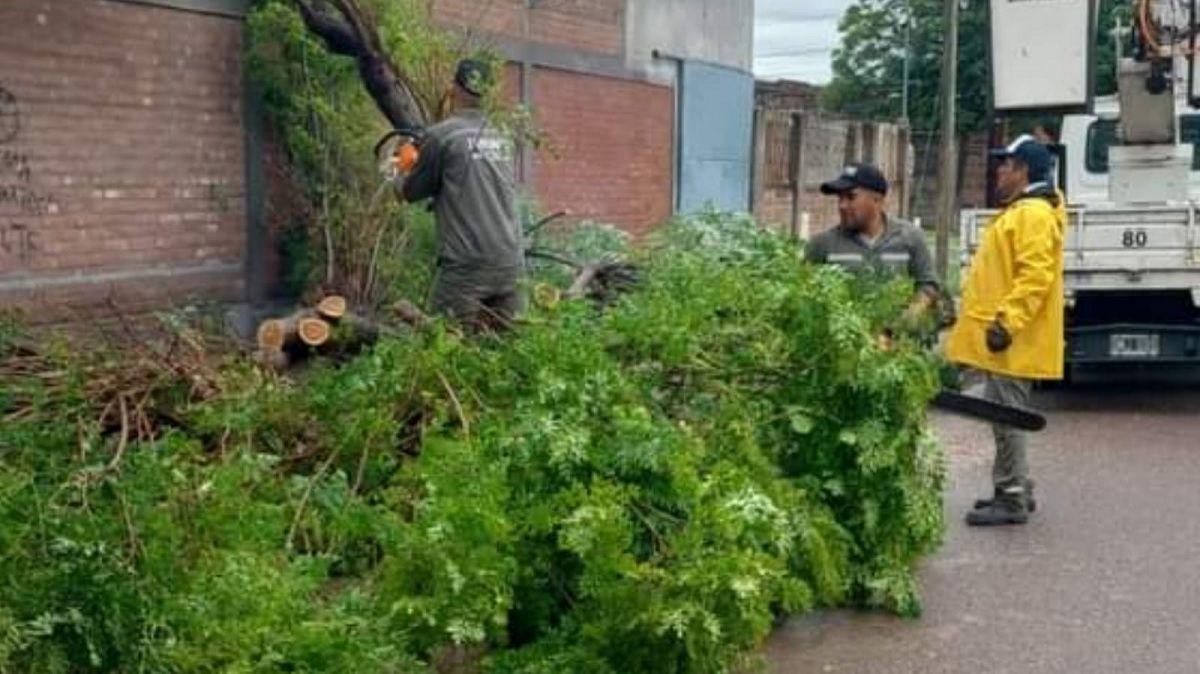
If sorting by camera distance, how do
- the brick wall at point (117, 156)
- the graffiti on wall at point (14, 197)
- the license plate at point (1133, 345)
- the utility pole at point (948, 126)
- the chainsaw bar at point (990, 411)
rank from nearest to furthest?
1. the chainsaw bar at point (990, 411)
2. the graffiti on wall at point (14, 197)
3. the brick wall at point (117, 156)
4. the license plate at point (1133, 345)
5. the utility pole at point (948, 126)

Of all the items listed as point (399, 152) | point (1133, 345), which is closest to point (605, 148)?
point (1133, 345)

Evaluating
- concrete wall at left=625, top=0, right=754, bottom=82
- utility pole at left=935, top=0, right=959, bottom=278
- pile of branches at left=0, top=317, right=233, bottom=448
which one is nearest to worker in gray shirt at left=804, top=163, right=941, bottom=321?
pile of branches at left=0, top=317, right=233, bottom=448

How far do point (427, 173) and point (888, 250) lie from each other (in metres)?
2.28

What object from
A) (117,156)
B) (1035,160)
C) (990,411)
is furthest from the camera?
(117,156)

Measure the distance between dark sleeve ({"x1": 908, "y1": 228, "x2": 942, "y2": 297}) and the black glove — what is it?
322 millimetres

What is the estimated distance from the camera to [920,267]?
7996 millimetres

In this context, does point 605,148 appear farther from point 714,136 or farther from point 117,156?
point 117,156

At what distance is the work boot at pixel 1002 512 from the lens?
7906mm

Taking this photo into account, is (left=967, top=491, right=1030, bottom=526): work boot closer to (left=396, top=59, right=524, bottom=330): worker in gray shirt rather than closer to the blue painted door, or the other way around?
(left=396, top=59, right=524, bottom=330): worker in gray shirt

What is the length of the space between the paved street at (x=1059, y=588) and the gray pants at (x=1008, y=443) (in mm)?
249

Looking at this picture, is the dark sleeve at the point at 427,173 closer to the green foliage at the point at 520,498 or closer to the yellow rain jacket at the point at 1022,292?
the green foliage at the point at 520,498

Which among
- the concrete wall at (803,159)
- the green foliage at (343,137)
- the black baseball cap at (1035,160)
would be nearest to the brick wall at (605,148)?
the concrete wall at (803,159)

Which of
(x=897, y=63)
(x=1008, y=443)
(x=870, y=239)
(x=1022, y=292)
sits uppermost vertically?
(x=897, y=63)

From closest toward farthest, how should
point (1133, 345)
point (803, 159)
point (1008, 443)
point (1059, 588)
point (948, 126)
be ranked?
point (1059, 588)
point (1008, 443)
point (1133, 345)
point (948, 126)
point (803, 159)
